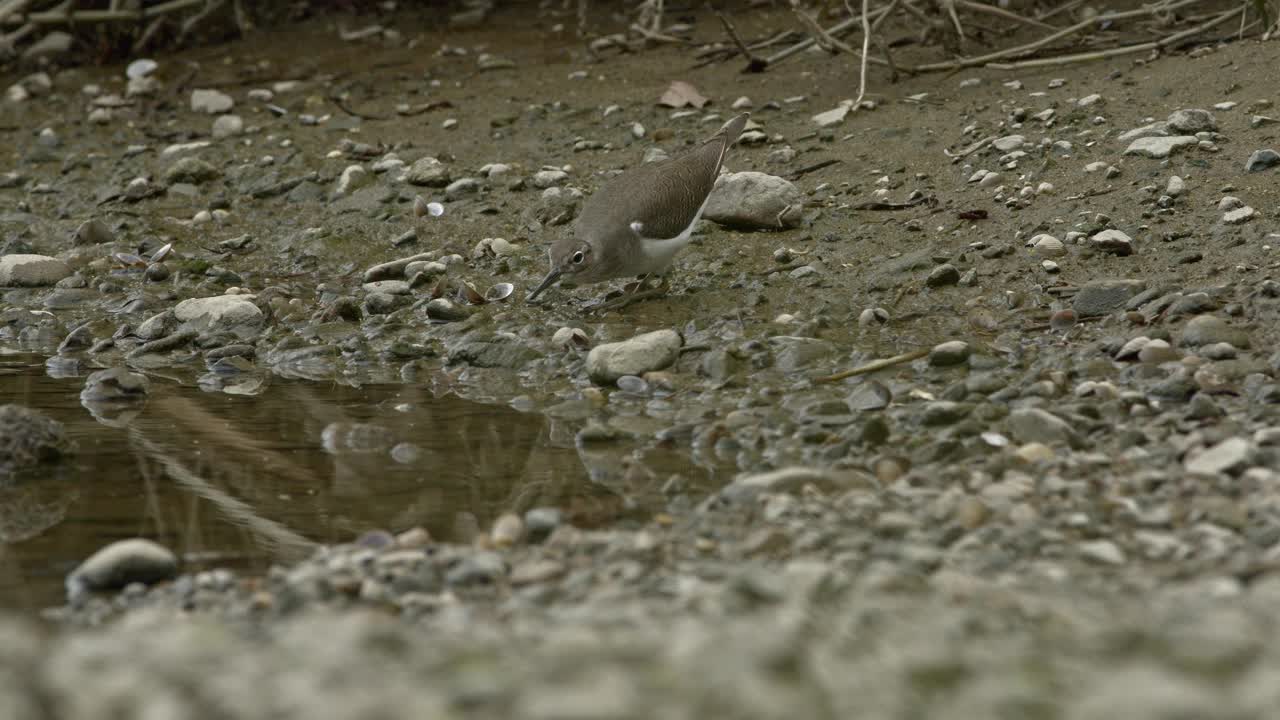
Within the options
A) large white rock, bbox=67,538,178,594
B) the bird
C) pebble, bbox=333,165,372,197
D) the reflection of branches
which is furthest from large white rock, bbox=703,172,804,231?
large white rock, bbox=67,538,178,594

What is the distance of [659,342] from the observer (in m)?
5.77

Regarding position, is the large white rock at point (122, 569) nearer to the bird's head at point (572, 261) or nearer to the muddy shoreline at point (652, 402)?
the muddy shoreline at point (652, 402)

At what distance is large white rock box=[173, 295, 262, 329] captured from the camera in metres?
6.73

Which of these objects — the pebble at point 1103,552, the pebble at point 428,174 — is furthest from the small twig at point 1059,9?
the pebble at point 1103,552

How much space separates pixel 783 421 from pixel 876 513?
1.12m

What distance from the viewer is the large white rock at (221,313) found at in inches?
265

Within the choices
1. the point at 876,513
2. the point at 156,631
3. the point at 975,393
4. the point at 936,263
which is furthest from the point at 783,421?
the point at 156,631

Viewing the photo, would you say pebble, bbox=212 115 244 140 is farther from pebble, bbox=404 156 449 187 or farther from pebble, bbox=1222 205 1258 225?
pebble, bbox=1222 205 1258 225

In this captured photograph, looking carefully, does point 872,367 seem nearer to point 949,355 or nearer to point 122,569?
point 949,355

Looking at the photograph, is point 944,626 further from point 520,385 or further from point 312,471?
point 520,385

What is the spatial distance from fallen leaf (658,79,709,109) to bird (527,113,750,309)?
7.11 ft

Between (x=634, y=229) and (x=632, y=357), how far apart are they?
75 centimetres

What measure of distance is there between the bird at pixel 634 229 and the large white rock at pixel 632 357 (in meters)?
0.60

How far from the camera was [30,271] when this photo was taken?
762cm
